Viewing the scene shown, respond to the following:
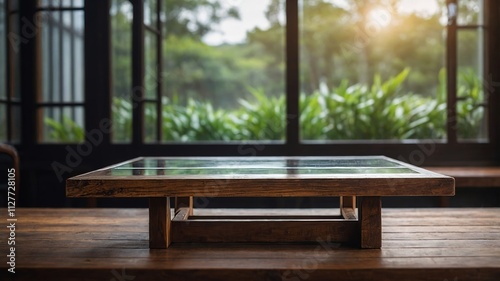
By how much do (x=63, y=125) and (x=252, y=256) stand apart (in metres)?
2.91

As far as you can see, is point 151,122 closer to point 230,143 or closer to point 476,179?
point 230,143

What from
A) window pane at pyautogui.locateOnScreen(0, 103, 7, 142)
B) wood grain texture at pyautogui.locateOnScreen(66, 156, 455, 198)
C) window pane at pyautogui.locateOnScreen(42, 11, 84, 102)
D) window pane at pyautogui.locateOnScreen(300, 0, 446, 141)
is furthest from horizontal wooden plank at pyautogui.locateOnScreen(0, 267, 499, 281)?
window pane at pyautogui.locateOnScreen(300, 0, 446, 141)

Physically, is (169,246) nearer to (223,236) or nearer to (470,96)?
(223,236)

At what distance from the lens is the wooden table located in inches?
62.4

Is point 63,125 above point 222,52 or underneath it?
underneath

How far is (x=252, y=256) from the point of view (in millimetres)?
1645

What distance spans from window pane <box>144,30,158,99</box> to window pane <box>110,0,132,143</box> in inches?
7.4

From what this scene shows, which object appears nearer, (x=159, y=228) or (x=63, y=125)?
(x=159, y=228)

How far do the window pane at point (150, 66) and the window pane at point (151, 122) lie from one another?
10cm

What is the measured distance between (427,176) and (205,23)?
29.3ft

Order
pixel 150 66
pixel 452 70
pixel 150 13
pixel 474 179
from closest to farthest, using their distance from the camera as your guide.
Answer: pixel 474 179
pixel 452 70
pixel 150 13
pixel 150 66

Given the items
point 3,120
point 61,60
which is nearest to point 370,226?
point 3,120

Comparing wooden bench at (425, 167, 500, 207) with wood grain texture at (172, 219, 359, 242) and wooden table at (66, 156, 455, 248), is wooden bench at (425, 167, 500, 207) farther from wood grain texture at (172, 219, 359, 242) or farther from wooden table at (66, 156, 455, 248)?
wood grain texture at (172, 219, 359, 242)

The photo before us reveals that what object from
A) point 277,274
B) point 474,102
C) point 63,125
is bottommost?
point 277,274
